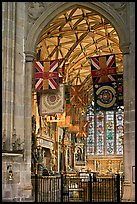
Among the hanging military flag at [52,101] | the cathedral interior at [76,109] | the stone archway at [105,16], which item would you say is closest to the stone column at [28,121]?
the stone archway at [105,16]

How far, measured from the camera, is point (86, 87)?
38.8 metres

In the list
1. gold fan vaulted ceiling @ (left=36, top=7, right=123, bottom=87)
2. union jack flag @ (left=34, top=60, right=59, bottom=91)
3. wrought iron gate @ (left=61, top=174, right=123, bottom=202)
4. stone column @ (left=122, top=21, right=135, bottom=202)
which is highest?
gold fan vaulted ceiling @ (left=36, top=7, right=123, bottom=87)

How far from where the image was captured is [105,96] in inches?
765

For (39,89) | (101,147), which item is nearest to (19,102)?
(39,89)

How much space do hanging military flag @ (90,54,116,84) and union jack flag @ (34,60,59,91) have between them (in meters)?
1.84

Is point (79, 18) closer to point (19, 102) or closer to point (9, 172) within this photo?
point (19, 102)

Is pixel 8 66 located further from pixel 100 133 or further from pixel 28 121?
pixel 100 133

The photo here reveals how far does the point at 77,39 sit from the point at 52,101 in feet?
39.3

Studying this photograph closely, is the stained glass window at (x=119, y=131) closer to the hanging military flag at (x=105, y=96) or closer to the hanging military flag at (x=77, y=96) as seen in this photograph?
the hanging military flag at (x=77, y=96)

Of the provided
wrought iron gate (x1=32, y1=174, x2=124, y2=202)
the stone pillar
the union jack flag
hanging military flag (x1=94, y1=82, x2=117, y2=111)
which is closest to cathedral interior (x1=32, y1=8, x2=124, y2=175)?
hanging military flag (x1=94, y1=82, x2=117, y2=111)

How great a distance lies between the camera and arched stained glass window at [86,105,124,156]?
148 feet

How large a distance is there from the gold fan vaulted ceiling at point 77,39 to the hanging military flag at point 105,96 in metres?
6.07

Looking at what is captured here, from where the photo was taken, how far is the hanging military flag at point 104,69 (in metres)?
19.3

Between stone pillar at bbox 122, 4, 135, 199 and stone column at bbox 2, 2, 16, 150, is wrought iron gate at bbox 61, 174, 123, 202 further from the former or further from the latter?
stone column at bbox 2, 2, 16, 150
